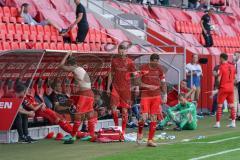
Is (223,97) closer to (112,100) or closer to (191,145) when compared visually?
(112,100)

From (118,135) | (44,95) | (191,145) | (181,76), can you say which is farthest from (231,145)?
(181,76)

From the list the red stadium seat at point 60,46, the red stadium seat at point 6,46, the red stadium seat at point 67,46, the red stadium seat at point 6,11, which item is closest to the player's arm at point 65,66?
the red stadium seat at point 6,46

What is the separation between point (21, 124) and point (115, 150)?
105 inches

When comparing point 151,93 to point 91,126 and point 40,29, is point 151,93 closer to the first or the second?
point 91,126

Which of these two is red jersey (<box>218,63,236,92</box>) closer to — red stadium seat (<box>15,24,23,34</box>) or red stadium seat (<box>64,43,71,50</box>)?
red stadium seat (<box>64,43,71,50</box>)

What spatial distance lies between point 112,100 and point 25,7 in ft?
16.0

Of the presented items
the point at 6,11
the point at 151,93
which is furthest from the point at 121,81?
the point at 6,11

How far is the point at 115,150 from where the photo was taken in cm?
1698

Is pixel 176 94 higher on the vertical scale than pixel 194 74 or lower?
lower

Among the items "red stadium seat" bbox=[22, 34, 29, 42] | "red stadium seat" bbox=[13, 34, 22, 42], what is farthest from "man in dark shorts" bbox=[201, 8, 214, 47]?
"red stadium seat" bbox=[13, 34, 22, 42]

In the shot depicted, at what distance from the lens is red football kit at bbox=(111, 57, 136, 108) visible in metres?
19.7

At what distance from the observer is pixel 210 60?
2884cm

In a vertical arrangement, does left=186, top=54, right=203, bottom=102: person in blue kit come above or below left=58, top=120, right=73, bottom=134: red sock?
above

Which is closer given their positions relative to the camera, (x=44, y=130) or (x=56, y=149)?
(x=56, y=149)
